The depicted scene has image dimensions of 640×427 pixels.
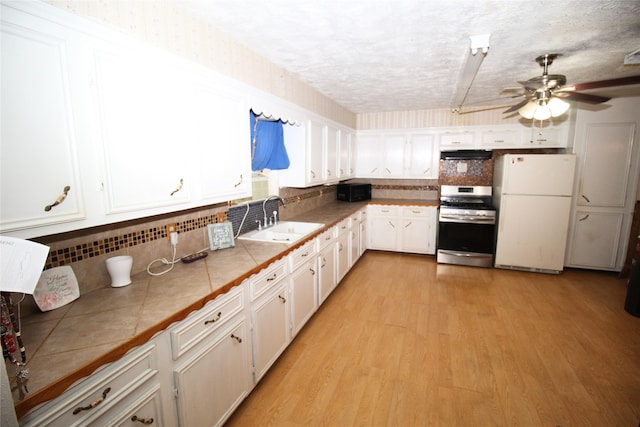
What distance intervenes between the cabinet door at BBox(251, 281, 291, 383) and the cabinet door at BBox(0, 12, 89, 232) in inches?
45.7

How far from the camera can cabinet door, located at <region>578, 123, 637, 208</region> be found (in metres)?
3.74

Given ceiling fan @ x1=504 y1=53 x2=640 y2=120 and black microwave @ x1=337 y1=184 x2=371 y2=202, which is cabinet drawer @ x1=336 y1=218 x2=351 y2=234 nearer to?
black microwave @ x1=337 y1=184 x2=371 y2=202

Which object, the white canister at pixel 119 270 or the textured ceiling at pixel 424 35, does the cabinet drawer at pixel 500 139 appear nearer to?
the textured ceiling at pixel 424 35

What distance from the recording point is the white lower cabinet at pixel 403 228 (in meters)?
4.71

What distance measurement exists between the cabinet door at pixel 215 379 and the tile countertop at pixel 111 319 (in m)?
0.27

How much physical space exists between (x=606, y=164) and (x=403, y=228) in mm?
2675

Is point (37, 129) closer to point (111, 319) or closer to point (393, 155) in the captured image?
point (111, 319)

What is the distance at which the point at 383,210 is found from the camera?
4.90 metres

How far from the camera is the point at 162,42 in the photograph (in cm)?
157

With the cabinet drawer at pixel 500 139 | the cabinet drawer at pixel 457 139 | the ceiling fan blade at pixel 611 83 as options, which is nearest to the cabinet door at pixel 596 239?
the cabinet drawer at pixel 500 139

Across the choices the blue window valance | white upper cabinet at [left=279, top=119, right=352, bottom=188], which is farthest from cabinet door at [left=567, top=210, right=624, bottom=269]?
the blue window valance

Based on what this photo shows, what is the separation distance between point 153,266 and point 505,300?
138 inches

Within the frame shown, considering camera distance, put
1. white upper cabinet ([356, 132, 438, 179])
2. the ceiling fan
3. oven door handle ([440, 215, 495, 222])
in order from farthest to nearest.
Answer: white upper cabinet ([356, 132, 438, 179])
oven door handle ([440, 215, 495, 222])
the ceiling fan

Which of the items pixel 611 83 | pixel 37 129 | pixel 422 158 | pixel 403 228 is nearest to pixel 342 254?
pixel 403 228
